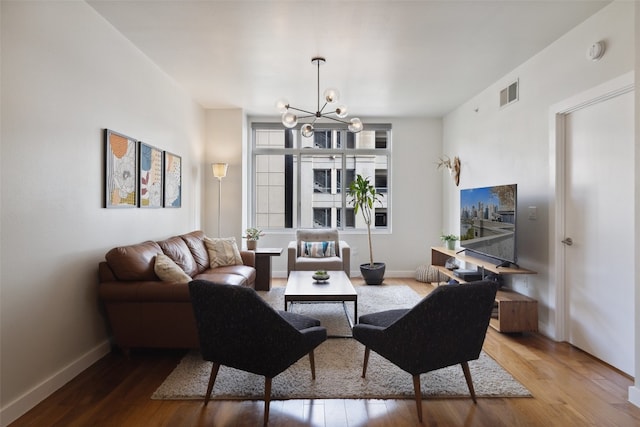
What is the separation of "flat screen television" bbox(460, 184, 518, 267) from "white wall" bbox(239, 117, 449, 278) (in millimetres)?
1435

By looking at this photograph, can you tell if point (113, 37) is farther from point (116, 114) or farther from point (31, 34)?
point (31, 34)

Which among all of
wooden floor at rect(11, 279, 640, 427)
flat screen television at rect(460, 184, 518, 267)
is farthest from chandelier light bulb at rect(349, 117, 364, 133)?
wooden floor at rect(11, 279, 640, 427)

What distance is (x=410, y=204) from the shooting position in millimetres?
6016

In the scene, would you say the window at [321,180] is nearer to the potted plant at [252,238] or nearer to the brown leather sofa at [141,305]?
the potted plant at [252,238]

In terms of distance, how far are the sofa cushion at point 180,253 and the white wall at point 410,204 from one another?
2401 mm

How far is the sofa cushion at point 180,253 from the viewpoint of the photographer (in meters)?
3.43

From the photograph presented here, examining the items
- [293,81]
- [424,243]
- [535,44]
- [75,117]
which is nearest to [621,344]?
[535,44]

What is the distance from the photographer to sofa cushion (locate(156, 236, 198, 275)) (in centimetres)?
343

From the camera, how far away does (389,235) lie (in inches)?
237

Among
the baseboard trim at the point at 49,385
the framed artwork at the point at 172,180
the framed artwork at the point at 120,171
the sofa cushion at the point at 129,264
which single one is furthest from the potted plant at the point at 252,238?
the baseboard trim at the point at 49,385

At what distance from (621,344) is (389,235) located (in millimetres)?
3601

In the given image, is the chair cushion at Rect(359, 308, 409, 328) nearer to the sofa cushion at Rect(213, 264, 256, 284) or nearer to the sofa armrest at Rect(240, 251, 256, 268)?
the sofa cushion at Rect(213, 264, 256, 284)

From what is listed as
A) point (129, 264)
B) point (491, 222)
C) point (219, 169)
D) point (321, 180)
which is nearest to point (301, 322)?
point (129, 264)

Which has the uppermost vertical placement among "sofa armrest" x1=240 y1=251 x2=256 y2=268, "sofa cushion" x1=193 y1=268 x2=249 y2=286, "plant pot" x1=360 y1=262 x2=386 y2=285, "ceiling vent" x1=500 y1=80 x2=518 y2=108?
"ceiling vent" x1=500 y1=80 x2=518 y2=108
